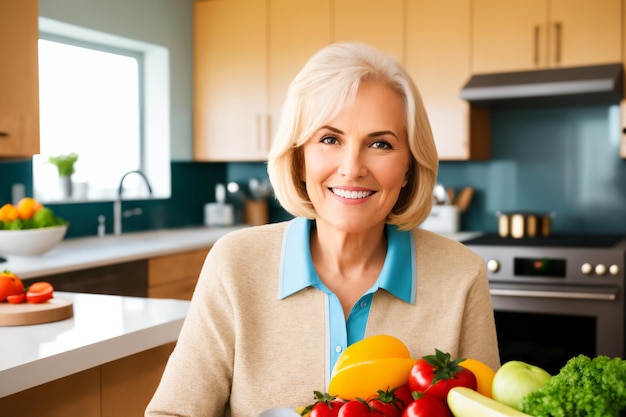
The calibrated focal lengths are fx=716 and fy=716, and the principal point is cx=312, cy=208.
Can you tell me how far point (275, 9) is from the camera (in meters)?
4.38

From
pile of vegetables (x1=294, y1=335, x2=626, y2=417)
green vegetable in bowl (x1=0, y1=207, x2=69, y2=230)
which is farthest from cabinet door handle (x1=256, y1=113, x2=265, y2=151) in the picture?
pile of vegetables (x1=294, y1=335, x2=626, y2=417)

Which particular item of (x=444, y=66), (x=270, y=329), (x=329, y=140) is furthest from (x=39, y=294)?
(x=444, y=66)

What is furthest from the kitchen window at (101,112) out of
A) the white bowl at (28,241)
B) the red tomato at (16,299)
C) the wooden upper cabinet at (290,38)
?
the red tomato at (16,299)

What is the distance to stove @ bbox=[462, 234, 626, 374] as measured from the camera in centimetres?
317

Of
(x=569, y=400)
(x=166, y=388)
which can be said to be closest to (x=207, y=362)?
(x=166, y=388)

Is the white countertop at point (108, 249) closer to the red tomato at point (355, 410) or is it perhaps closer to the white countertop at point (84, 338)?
the white countertop at point (84, 338)

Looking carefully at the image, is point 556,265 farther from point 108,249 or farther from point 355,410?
point 355,410

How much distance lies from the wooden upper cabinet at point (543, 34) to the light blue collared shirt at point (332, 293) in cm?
268

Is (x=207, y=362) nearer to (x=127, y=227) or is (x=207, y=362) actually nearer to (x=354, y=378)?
(x=354, y=378)

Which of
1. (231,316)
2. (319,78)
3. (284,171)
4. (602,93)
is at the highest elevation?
(602,93)

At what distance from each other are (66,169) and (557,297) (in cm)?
253

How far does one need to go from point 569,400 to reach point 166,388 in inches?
28.4

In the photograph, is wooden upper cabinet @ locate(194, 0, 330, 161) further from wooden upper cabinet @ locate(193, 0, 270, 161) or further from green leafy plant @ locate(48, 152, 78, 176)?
green leafy plant @ locate(48, 152, 78, 176)

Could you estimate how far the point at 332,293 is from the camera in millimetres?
1275
